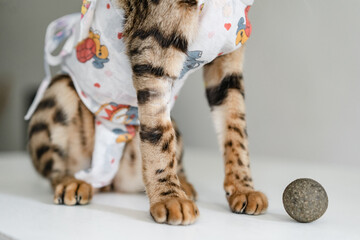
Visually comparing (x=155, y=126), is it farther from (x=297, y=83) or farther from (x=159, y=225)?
(x=297, y=83)

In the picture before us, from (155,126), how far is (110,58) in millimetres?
272

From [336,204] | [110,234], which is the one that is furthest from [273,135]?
[110,234]

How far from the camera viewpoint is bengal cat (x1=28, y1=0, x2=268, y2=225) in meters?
0.95

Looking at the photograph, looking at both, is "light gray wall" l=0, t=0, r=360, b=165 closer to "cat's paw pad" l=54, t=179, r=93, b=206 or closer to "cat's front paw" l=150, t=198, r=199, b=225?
"cat's front paw" l=150, t=198, r=199, b=225

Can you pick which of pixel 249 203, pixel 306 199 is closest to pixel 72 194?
pixel 249 203

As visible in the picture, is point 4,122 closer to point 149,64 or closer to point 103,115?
point 103,115

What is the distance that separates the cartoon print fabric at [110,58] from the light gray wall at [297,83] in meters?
0.09

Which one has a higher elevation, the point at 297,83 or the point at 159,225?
the point at 297,83

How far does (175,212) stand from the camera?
2.98ft

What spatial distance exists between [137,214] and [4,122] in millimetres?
2611

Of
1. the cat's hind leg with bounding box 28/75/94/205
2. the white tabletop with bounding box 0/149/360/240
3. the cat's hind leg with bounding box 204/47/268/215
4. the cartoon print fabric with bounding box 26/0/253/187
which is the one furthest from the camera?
the cat's hind leg with bounding box 28/75/94/205

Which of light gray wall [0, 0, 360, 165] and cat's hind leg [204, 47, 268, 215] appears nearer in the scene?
light gray wall [0, 0, 360, 165]

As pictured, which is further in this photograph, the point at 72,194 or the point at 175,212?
the point at 72,194

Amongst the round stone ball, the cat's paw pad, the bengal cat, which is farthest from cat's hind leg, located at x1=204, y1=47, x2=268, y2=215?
the cat's paw pad
